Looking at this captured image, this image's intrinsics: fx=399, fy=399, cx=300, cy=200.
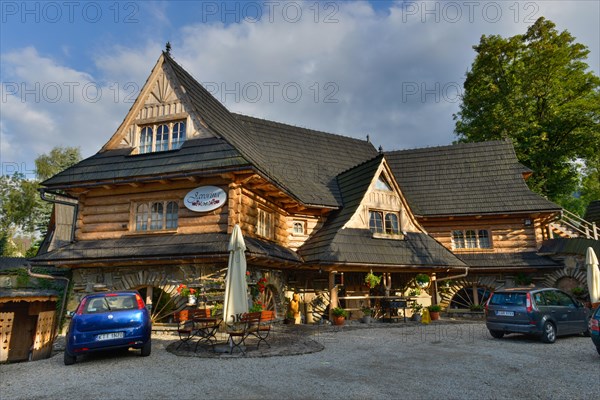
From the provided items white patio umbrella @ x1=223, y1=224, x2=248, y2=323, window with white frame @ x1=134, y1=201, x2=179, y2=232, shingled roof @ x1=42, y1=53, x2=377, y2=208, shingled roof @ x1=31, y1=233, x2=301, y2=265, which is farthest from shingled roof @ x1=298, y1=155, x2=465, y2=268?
white patio umbrella @ x1=223, y1=224, x2=248, y2=323

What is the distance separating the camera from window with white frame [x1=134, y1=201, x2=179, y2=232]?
14.6 m

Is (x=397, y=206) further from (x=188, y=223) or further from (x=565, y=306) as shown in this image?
(x=188, y=223)

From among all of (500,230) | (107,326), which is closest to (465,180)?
(500,230)

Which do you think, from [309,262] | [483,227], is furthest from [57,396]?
[483,227]

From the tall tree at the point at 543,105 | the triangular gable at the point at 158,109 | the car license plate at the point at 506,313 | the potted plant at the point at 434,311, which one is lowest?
the potted plant at the point at 434,311

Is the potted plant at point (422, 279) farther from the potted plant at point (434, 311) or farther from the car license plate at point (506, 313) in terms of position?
the car license plate at point (506, 313)

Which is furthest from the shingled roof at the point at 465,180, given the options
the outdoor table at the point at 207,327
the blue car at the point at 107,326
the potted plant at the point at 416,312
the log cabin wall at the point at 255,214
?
the blue car at the point at 107,326

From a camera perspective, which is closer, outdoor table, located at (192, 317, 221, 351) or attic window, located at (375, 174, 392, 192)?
outdoor table, located at (192, 317, 221, 351)

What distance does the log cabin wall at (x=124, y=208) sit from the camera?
14.1 metres

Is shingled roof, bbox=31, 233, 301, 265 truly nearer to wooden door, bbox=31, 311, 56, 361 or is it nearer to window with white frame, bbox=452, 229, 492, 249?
wooden door, bbox=31, 311, 56, 361

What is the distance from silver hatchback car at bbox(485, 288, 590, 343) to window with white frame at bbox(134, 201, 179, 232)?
1102 centimetres

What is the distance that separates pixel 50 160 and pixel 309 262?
138 ft

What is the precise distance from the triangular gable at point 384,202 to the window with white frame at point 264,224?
3.89 metres

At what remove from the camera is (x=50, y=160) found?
150ft
